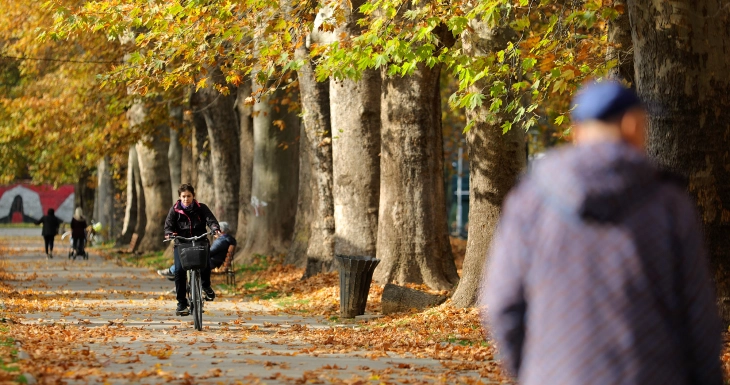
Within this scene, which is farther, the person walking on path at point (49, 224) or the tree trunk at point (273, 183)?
the person walking on path at point (49, 224)

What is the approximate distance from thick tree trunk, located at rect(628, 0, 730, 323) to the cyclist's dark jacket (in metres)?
6.01

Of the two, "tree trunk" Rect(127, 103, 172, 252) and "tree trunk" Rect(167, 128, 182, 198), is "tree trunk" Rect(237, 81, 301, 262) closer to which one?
"tree trunk" Rect(167, 128, 182, 198)

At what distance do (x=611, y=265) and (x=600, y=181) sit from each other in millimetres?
296

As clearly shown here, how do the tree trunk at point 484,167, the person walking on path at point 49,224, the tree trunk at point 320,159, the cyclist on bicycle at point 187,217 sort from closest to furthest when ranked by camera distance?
the cyclist on bicycle at point 187,217, the tree trunk at point 484,167, the tree trunk at point 320,159, the person walking on path at point 49,224

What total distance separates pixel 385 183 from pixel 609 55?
18.8 feet

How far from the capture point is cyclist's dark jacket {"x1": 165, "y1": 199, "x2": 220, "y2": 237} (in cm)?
1484

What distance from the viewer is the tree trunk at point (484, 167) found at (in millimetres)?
15016

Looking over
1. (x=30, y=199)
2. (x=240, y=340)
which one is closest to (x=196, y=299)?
(x=240, y=340)

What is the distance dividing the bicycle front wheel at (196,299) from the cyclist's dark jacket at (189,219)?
52cm

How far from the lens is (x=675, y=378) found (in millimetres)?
4145

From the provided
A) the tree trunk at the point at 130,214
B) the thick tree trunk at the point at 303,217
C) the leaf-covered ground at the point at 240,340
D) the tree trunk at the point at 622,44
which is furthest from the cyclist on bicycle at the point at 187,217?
the tree trunk at the point at 130,214

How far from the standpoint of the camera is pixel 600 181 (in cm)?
413

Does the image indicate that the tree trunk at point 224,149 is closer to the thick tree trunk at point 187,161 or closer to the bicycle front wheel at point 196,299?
the thick tree trunk at point 187,161

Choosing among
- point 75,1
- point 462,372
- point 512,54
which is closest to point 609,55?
point 512,54
